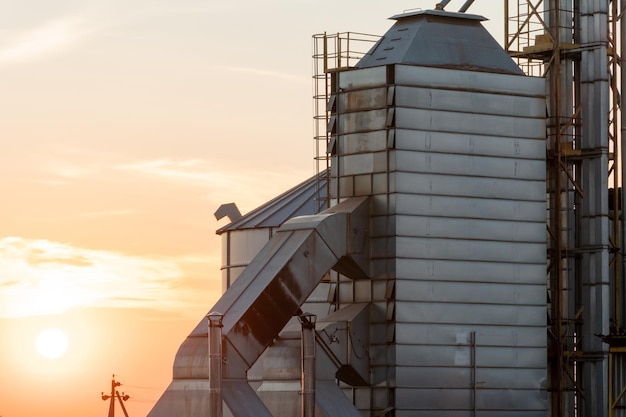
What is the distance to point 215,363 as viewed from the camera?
5312 centimetres

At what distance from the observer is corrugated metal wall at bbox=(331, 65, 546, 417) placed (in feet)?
192

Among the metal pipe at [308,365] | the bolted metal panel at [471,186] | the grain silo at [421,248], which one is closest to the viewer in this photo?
the metal pipe at [308,365]

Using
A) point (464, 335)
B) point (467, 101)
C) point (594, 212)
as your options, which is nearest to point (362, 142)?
point (467, 101)

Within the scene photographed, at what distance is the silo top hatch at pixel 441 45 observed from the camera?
199 feet

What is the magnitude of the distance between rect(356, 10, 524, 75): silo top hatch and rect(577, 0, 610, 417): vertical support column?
3873 millimetres

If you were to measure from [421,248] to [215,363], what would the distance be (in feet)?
32.9

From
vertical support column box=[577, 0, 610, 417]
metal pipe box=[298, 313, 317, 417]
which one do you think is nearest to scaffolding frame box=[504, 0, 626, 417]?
vertical support column box=[577, 0, 610, 417]

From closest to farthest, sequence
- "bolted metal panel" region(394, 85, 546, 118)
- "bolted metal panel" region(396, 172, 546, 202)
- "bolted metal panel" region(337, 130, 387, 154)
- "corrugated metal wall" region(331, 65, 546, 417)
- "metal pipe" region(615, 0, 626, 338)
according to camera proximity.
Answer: "corrugated metal wall" region(331, 65, 546, 417) → "bolted metal panel" region(396, 172, 546, 202) → "bolted metal panel" region(394, 85, 546, 118) → "bolted metal panel" region(337, 130, 387, 154) → "metal pipe" region(615, 0, 626, 338)

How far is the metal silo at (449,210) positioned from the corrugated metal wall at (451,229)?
0.17 feet

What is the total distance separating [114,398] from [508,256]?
132 feet

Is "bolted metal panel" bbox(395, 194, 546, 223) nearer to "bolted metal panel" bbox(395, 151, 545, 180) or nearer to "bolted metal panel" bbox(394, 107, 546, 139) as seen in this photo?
"bolted metal panel" bbox(395, 151, 545, 180)

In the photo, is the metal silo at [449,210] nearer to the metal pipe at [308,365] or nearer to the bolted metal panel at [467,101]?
the bolted metal panel at [467,101]

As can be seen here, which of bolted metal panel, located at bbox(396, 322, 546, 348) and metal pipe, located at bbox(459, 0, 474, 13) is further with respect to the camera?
metal pipe, located at bbox(459, 0, 474, 13)

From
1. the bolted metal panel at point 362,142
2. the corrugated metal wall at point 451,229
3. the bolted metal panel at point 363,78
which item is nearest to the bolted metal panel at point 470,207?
the corrugated metal wall at point 451,229
